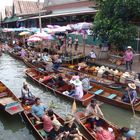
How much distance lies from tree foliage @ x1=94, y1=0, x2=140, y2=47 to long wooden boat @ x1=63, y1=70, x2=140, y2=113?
16.4 feet

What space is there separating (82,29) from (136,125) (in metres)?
11.8

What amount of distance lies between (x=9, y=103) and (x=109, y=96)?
535 cm

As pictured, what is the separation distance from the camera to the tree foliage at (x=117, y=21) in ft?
63.3

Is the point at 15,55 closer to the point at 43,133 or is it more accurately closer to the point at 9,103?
the point at 9,103

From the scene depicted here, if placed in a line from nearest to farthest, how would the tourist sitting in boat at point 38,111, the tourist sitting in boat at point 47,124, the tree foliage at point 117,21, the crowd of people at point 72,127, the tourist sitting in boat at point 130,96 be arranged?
the crowd of people at point 72,127, the tourist sitting in boat at point 47,124, the tourist sitting in boat at point 38,111, the tourist sitting in boat at point 130,96, the tree foliage at point 117,21

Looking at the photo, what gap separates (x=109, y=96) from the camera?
14.7 m

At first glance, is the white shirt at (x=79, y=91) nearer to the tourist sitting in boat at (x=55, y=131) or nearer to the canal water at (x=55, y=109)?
the canal water at (x=55, y=109)

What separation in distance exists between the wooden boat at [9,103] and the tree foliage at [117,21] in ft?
29.0

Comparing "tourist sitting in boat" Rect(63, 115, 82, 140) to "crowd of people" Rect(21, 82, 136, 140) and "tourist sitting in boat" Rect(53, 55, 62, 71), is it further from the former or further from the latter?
"tourist sitting in boat" Rect(53, 55, 62, 71)

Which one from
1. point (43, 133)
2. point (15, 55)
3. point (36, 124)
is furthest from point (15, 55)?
point (43, 133)

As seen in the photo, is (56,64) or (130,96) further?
(56,64)

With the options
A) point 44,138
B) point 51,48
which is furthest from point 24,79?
point 44,138

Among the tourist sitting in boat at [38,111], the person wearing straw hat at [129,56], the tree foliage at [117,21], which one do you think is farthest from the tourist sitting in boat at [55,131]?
the tree foliage at [117,21]

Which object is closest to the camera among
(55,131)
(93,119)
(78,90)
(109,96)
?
(55,131)
